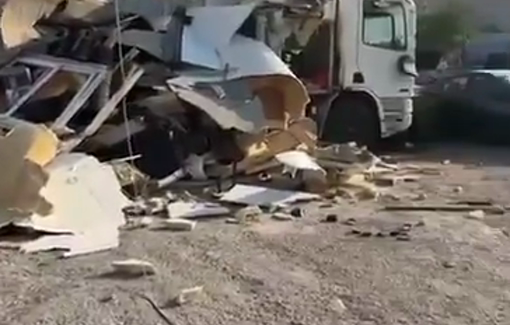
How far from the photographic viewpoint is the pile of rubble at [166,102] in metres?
9.83

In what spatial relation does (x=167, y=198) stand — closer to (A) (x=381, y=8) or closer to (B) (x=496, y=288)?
(B) (x=496, y=288)

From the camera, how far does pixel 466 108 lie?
1702cm

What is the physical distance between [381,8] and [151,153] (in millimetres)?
5833

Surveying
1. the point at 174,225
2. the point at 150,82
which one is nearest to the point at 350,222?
the point at 174,225

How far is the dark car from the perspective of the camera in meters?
16.7

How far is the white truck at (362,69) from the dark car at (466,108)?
218 centimetres

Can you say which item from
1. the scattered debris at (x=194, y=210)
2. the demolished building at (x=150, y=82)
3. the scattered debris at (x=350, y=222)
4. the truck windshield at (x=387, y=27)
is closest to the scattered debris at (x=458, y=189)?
the demolished building at (x=150, y=82)

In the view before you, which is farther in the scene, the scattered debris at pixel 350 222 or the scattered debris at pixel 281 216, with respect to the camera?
the scattered debris at pixel 281 216

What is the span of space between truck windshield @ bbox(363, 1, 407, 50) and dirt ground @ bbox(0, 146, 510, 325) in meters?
6.03

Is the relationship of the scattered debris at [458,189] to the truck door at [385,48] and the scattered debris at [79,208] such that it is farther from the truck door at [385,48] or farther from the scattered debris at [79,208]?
the scattered debris at [79,208]

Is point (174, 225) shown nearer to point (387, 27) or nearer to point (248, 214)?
point (248, 214)

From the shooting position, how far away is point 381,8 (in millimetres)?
14555

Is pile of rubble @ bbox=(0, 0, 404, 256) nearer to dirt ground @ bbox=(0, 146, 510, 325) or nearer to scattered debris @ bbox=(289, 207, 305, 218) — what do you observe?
scattered debris @ bbox=(289, 207, 305, 218)

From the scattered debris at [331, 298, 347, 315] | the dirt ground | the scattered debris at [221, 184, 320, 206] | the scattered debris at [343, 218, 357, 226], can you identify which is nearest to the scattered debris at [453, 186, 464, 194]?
the dirt ground
